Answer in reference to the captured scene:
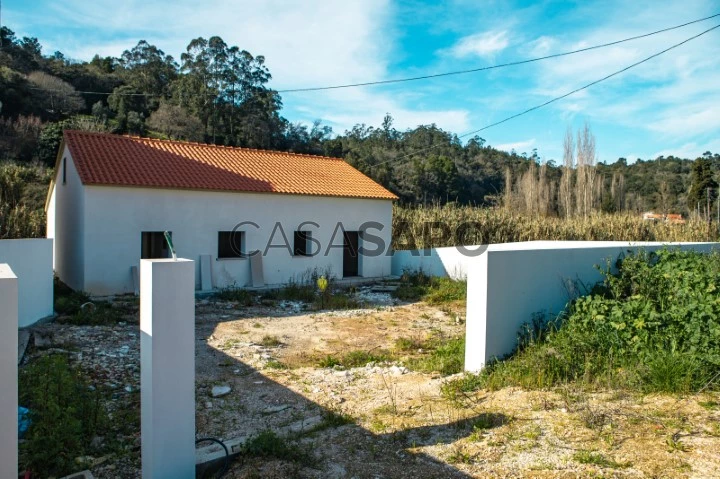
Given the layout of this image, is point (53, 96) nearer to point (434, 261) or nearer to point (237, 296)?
point (237, 296)

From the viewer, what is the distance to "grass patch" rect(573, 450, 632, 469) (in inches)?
139

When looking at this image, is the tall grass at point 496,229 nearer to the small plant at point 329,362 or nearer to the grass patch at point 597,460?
the small plant at point 329,362

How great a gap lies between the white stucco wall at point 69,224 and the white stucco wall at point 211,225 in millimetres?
479

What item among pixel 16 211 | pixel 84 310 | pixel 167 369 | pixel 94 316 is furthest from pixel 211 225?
pixel 167 369

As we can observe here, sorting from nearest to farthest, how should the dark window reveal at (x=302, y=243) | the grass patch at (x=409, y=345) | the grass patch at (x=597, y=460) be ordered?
the grass patch at (x=597, y=460), the grass patch at (x=409, y=345), the dark window reveal at (x=302, y=243)

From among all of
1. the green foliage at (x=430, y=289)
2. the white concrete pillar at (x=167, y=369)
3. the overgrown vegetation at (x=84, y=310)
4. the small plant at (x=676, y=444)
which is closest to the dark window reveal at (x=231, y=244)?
the overgrown vegetation at (x=84, y=310)

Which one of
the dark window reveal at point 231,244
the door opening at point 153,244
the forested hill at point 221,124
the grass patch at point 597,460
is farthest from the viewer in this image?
the forested hill at point 221,124

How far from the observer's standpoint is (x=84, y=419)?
4293 millimetres

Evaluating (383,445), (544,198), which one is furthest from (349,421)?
(544,198)

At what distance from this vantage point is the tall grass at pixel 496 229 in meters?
19.5

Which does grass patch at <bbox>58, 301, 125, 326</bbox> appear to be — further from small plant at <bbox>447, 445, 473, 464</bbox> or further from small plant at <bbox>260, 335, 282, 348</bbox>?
small plant at <bbox>447, 445, 473, 464</bbox>

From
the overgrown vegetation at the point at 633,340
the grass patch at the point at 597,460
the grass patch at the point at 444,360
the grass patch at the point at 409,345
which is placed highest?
the overgrown vegetation at the point at 633,340

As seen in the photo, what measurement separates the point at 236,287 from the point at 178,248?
208cm

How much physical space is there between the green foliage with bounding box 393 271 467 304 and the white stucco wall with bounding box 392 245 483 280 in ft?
1.58
